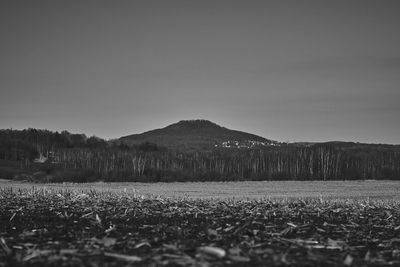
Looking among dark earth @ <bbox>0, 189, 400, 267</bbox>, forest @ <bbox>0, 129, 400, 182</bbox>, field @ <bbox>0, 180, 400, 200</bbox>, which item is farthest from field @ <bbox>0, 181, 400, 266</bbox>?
forest @ <bbox>0, 129, 400, 182</bbox>

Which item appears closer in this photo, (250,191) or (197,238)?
(197,238)

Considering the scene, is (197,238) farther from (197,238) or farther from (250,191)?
(250,191)

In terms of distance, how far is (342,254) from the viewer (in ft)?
40.4

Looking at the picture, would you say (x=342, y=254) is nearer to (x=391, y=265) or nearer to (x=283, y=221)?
(x=391, y=265)

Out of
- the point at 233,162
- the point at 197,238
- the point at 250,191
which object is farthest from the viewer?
the point at 233,162

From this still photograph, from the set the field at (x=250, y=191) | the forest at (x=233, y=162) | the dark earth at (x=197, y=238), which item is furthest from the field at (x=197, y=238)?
the forest at (x=233, y=162)

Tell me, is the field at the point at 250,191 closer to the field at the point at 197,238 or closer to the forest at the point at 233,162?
the field at the point at 197,238

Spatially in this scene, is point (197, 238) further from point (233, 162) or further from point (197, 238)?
point (233, 162)

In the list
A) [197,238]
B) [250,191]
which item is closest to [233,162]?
[250,191]

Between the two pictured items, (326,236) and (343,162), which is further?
(343,162)

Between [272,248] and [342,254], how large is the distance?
1.70 meters

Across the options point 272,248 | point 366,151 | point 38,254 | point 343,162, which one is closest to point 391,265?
point 272,248

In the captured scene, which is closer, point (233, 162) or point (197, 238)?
point (197, 238)

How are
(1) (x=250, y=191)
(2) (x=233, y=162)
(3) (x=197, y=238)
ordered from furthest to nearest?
1. (2) (x=233, y=162)
2. (1) (x=250, y=191)
3. (3) (x=197, y=238)
